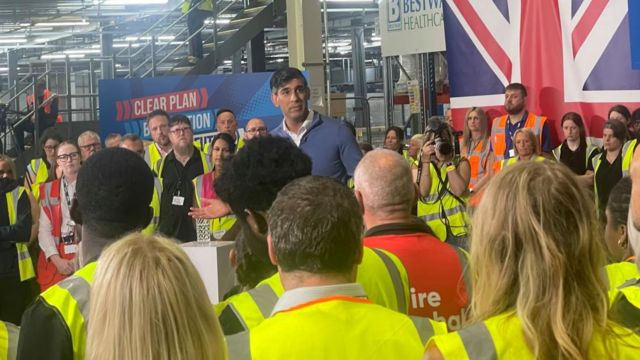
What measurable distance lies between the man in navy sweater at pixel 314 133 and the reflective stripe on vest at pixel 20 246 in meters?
1.98

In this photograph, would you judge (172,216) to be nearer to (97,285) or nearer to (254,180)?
(254,180)

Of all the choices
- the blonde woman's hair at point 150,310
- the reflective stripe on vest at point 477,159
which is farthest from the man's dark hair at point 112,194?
the reflective stripe on vest at point 477,159

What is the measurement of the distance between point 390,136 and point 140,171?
714cm

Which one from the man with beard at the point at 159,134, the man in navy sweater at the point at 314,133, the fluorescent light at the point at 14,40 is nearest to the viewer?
the man in navy sweater at the point at 314,133

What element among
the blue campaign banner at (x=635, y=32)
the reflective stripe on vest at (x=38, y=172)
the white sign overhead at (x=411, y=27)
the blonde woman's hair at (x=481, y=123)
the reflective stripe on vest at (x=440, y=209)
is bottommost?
the reflective stripe on vest at (x=440, y=209)

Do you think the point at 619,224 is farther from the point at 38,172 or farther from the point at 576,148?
the point at 38,172

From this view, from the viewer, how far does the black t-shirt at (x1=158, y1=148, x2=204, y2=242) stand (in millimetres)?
6364

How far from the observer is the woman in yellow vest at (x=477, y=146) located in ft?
24.1

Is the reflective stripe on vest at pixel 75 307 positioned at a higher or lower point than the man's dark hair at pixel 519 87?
lower

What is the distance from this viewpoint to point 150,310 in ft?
5.72

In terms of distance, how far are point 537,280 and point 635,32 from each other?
3.32 meters

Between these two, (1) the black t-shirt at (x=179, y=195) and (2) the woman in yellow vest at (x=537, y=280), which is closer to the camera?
(2) the woman in yellow vest at (x=537, y=280)

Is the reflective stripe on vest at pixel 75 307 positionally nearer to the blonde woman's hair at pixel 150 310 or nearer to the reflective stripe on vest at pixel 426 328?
the blonde woman's hair at pixel 150 310

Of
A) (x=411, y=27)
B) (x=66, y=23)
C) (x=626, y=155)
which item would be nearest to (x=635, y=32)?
(x=626, y=155)
